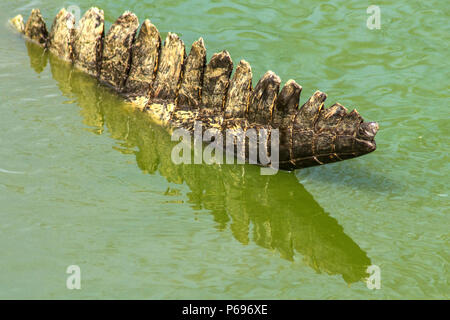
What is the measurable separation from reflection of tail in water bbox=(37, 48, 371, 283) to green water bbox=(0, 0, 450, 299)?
0.01 meters

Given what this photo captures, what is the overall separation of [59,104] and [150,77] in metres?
0.89

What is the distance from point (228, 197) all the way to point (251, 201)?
6.8 inches

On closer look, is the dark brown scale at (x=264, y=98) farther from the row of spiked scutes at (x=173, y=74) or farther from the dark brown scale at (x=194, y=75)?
the dark brown scale at (x=194, y=75)

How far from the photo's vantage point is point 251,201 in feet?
14.6

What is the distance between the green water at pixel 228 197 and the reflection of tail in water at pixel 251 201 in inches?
0.5

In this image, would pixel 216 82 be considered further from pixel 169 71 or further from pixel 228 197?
pixel 228 197

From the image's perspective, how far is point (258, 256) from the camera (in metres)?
3.76

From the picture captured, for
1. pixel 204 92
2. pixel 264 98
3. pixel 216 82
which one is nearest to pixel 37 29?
pixel 204 92

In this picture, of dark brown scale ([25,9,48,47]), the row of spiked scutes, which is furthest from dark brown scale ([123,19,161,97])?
dark brown scale ([25,9,48,47])

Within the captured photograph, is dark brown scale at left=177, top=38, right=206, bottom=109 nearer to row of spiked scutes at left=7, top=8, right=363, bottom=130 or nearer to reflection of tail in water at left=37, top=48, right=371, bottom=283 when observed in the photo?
row of spiked scutes at left=7, top=8, right=363, bottom=130

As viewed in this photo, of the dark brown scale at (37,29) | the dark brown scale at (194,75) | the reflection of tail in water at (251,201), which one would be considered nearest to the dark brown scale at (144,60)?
the reflection of tail in water at (251,201)

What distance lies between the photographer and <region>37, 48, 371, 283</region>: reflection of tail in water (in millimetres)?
3838
